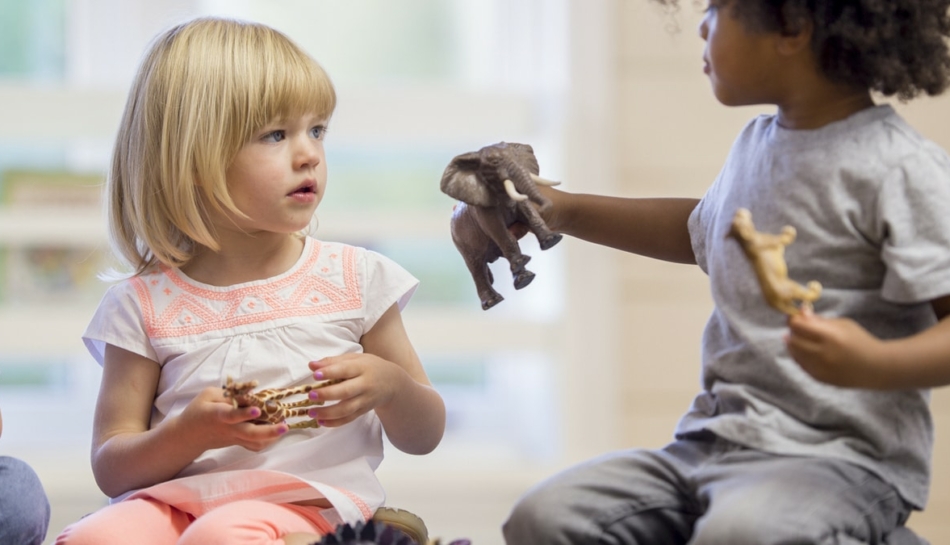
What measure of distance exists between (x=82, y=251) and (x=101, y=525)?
109 centimetres

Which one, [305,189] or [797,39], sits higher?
[797,39]

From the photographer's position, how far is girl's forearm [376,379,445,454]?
1100 millimetres

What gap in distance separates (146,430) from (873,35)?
0.81 meters

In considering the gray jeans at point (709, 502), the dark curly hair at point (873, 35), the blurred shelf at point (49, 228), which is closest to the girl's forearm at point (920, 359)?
the gray jeans at point (709, 502)

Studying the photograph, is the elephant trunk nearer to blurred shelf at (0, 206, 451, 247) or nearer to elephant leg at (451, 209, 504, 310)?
elephant leg at (451, 209, 504, 310)

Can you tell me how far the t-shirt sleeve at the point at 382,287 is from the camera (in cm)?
116

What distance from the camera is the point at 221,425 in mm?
986

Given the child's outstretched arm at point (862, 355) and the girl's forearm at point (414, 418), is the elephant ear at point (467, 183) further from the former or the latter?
the child's outstretched arm at point (862, 355)

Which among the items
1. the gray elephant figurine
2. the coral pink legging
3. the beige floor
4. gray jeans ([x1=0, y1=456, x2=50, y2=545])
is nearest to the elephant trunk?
the gray elephant figurine

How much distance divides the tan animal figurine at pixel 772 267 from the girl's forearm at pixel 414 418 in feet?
1.41

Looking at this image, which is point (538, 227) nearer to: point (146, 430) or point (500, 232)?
point (500, 232)

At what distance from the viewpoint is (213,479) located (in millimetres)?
1062

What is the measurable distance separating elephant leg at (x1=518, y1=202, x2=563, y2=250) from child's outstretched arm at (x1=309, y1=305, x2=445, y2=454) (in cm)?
21

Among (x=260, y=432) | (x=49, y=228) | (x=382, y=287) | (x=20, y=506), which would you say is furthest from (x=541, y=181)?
(x=49, y=228)
